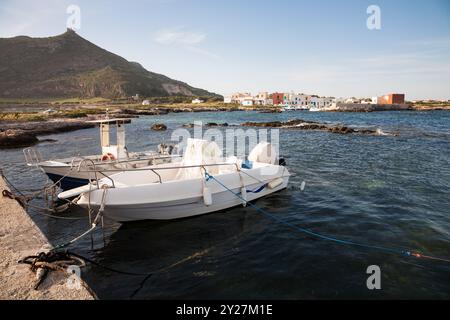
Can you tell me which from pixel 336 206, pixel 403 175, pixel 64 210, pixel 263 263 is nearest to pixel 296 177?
pixel 336 206

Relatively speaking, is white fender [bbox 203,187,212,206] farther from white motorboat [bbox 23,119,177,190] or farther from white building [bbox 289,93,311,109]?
white building [bbox 289,93,311,109]

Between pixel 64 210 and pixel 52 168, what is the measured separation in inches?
105

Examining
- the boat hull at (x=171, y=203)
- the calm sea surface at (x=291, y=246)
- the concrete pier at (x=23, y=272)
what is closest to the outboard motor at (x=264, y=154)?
the boat hull at (x=171, y=203)

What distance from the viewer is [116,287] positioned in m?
7.75

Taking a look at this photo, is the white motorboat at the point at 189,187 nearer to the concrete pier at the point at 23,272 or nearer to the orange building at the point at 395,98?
the concrete pier at the point at 23,272

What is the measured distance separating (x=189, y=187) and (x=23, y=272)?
564 centimetres

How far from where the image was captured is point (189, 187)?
1130 cm

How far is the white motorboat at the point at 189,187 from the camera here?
1002cm

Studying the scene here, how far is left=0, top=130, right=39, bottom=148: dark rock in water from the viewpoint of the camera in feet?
109

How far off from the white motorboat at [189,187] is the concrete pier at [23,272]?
1.59 m

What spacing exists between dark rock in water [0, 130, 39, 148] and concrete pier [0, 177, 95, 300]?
93.2 ft

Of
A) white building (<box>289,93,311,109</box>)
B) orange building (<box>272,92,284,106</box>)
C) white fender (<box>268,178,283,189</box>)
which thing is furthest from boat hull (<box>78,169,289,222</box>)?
orange building (<box>272,92,284,106</box>)

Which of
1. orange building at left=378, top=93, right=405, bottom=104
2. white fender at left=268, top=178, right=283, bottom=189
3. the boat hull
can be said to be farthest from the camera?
orange building at left=378, top=93, right=405, bottom=104

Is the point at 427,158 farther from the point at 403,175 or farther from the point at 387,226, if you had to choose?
the point at 387,226
